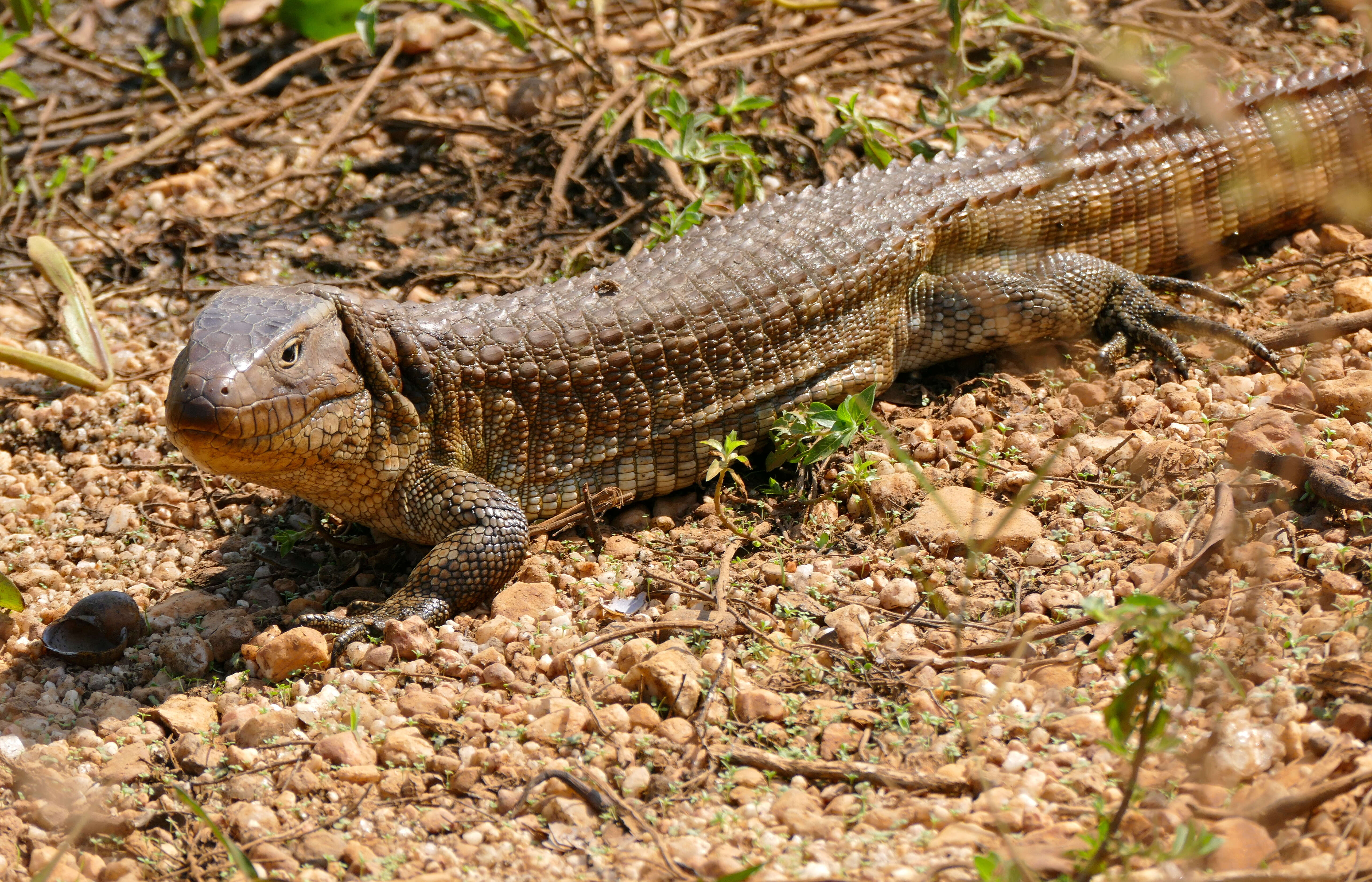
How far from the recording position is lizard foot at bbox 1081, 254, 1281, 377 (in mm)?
4938

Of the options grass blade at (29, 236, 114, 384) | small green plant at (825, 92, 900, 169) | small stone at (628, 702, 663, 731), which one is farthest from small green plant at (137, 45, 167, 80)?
small stone at (628, 702, 663, 731)

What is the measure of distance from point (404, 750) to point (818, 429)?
6.66 feet

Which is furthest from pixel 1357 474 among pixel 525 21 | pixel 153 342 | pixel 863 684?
pixel 153 342

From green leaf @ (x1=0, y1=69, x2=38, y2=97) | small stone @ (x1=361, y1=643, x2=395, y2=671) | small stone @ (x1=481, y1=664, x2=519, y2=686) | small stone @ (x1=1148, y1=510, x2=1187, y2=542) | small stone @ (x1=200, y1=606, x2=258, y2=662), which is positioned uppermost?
green leaf @ (x1=0, y1=69, x2=38, y2=97)

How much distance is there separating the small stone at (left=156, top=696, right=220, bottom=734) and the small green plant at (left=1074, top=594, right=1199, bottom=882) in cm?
260

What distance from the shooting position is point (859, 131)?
6359mm

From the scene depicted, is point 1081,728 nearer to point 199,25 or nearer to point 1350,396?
point 1350,396

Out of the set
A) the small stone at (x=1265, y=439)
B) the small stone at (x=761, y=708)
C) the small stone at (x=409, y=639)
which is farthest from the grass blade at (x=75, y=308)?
the small stone at (x=1265, y=439)

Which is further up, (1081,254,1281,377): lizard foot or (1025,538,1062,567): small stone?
(1081,254,1281,377): lizard foot

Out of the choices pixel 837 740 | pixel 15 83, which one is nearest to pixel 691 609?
pixel 837 740

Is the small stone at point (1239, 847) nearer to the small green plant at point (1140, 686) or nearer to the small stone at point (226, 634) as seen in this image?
the small green plant at point (1140, 686)

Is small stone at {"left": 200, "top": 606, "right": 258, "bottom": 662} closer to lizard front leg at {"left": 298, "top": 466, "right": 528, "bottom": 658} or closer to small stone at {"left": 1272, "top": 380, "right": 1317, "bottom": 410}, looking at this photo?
lizard front leg at {"left": 298, "top": 466, "right": 528, "bottom": 658}

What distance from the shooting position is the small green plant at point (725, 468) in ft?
14.5

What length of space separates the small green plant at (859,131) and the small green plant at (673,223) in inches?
33.9
